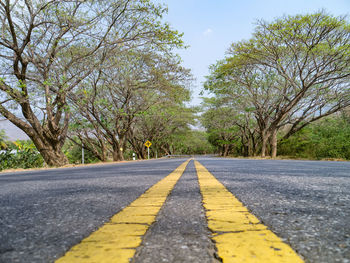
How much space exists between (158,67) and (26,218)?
16196mm

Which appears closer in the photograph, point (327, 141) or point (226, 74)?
point (327, 141)

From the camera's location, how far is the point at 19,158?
13352 millimetres

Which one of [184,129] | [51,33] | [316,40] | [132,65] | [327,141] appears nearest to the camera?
[51,33]

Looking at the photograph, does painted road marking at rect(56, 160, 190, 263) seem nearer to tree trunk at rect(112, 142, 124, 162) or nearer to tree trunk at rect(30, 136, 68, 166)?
tree trunk at rect(30, 136, 68, 166)

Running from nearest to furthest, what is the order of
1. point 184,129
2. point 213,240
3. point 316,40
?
1. point 213,240
2. point 316,40
3. point 184,129

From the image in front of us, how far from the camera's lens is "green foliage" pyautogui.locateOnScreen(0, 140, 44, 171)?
12414mm

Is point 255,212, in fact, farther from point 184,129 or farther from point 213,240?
point 184,129

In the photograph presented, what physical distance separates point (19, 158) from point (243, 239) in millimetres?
14741

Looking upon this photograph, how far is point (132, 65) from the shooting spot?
1681 centimetres

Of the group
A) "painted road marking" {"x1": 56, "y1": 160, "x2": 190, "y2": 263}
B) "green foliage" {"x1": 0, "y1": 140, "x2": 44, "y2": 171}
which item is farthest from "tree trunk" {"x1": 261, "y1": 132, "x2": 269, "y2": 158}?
"painted road marking" {"x1": 56, "y1": 160, "x2": 190, "y2": 263}

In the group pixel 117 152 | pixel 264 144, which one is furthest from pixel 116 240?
pixel 264 144

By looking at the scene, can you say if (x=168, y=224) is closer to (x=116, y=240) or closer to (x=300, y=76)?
(x=116, y=240)

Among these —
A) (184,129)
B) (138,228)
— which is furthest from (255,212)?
(184,129)

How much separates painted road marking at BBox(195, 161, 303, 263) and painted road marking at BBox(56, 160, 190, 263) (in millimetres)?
337
